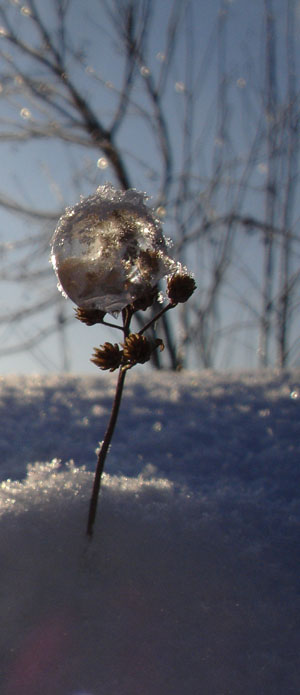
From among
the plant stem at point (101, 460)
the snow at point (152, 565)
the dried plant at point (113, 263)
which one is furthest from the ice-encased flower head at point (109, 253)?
the snow at point (152, 565)

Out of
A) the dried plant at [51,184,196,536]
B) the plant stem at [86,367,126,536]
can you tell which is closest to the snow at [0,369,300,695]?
the plant stem at [86,367,126,536]

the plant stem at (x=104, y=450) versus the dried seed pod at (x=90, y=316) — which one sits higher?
the dried seed pod at (x=90, y=316)

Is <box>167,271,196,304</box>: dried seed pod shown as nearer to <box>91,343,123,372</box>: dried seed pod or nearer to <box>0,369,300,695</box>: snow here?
<box>91,343,123,372</box>: dried seed pod

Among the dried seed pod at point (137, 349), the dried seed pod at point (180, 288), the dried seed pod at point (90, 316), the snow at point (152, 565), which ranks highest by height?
the dried seed pod at point (180, 288)

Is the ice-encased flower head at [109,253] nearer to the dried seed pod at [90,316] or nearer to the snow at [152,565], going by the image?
the dried seed pod at [90,316]

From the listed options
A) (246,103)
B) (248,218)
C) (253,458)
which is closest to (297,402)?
(253,458)

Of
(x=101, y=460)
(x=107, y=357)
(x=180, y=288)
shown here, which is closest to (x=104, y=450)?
(x=101, y=460)
